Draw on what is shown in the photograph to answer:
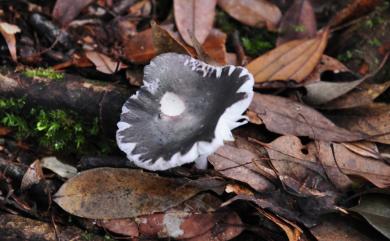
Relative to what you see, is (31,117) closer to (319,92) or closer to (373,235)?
(319,92)

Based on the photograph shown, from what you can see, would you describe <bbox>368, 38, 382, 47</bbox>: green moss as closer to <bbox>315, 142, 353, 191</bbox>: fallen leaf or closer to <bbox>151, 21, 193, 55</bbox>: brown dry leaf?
<bbox>315, 142, 353, 191</bbox>: fallen leaf

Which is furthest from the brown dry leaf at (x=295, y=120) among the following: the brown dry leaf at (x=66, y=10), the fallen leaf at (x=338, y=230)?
the brown dry leaf at (x=66, y=10)

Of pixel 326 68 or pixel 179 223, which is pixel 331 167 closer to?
pixel 326 68

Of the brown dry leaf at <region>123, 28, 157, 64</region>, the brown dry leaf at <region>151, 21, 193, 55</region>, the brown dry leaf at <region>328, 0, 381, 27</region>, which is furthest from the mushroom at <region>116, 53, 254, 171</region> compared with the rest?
the brown dry leaf at <region>328, 0, 381, 27</region>

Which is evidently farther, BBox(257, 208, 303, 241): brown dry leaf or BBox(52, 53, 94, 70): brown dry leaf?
BBox(52, 53, 94, 70): brown dry leaf

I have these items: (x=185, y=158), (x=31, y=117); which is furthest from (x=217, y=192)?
(x=31, y=117)

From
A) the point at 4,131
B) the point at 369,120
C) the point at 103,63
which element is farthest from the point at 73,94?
the point at 369,120

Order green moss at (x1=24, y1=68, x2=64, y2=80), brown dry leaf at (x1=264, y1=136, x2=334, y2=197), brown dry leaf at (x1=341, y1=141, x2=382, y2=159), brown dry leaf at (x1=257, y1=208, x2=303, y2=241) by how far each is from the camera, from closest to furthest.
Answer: brown dry leaf at (x1=257, y1=208, x2=303, y2=241) < brown dry leaf at (x1=264, y1=136, x2=334, y2=197) < brown dry leaf at (x1=341, y1=141, x2=382, y2=159) < green moss at (x1=24, y1=68, x2=64, y2=80)
